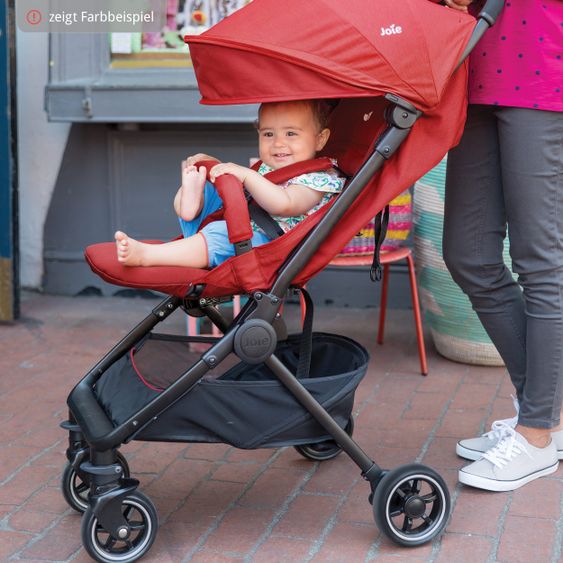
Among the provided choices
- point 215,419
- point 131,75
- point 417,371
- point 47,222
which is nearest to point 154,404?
point 215,419

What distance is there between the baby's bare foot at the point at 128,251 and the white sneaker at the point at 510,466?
1.21 meters

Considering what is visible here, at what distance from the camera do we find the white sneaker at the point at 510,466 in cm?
302

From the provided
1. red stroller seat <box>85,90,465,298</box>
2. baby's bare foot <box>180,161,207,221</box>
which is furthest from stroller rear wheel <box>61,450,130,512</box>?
baby's bare foot <box>180,161,207,221</box>

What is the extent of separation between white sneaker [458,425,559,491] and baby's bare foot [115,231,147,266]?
3.96ft

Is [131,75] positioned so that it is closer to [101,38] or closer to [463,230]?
[101,38]

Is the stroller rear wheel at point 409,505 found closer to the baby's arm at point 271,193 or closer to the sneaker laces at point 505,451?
the sneaker laces at point 505,451

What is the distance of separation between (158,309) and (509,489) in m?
1.17

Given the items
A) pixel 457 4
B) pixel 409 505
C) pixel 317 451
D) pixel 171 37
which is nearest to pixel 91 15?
pixel 171 37

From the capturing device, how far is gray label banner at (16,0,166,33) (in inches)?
195

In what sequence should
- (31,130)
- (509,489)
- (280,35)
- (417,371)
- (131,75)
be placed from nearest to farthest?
(280,35) < (509,489) < (417,371) < (131,75) < (31,130)

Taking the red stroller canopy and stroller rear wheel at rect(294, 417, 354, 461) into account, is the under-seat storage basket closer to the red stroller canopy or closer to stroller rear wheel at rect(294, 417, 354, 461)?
stroller rear wheel at rect(294, 417, 354, 461)

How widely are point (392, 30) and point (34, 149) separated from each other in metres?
3.32

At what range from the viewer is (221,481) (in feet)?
10.3

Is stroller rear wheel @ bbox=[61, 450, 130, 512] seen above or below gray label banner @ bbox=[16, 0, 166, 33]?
below
